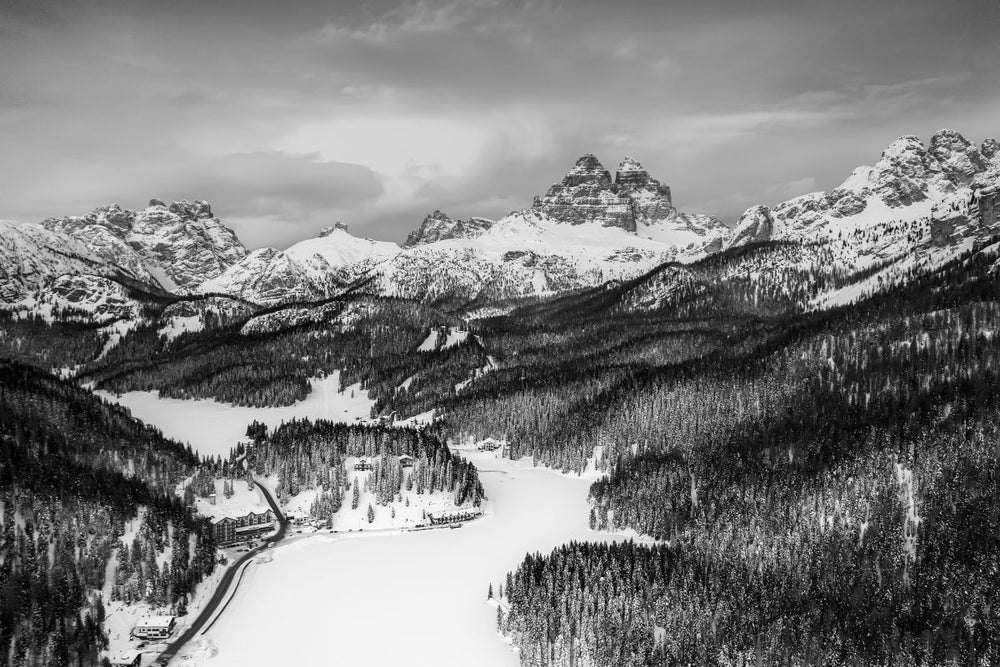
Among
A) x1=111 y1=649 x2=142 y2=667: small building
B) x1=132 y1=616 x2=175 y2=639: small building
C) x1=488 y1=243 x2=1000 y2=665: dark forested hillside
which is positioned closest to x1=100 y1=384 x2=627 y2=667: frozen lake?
x1=132 y1=616 x2=175 y2=639: small building

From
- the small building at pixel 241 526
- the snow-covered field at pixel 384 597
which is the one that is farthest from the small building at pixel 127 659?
the small building at pixel 241 526

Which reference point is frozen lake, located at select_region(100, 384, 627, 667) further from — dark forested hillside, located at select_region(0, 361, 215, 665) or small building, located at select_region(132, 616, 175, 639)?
dark forested hillside, located at select_region(0, 361, 215, 665)

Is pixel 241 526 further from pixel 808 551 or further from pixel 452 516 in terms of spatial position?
pixel 808 551

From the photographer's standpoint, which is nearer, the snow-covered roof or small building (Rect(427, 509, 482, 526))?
the snow-covered roof

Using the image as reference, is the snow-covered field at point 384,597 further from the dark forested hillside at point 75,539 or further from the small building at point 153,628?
the dark forested hillside at point 75,539

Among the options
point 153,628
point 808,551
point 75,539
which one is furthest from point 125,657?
point 808,551
